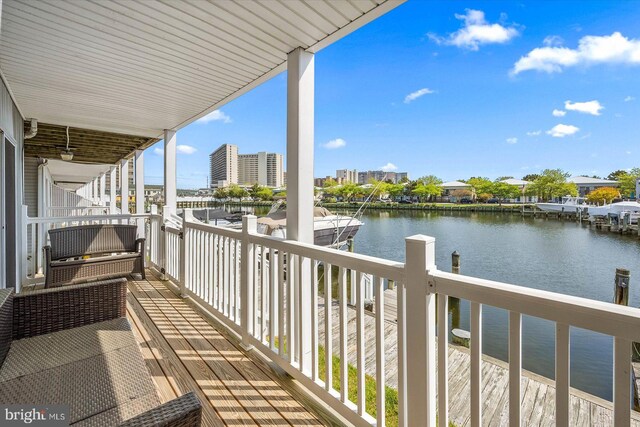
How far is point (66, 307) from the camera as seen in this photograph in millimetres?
1758

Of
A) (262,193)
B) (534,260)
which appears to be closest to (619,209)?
(534,260)

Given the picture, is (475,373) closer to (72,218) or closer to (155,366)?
(155,366)

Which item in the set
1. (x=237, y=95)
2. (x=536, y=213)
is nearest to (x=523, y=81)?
(x=536, y=213)

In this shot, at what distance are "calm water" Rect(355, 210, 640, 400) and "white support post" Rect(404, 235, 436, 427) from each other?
4766 mm

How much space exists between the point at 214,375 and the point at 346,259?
4.30ft

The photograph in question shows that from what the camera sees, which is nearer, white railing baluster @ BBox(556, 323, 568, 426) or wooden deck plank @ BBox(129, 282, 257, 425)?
white railing baluster @ BBox(556, 323, 568, 426)

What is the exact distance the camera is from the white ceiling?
1.92m

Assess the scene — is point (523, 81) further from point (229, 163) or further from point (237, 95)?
point (237, 95)

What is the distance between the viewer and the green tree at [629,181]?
17.7 feet

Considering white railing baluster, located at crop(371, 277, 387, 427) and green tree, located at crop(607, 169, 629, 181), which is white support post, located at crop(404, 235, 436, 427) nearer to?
white railing baluster, located at crop(371, 277, 387, 427)

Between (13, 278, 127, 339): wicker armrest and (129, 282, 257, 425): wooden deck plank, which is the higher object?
(13, 278, 127, 339): wicker armrest

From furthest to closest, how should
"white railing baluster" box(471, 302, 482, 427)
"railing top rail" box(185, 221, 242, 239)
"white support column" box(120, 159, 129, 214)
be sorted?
1. "white support column" box(120, 159, 129, 214)
2. "railing top rail" box(185, 221, 242, 239)
3. "white railing baluster" box(471, 302, 482, 427)

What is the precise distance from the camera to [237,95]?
3.44m

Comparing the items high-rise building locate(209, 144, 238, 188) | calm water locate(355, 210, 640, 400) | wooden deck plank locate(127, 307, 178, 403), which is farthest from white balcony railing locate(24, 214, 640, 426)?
high-rise building locate(209, 144, 238, 188)
